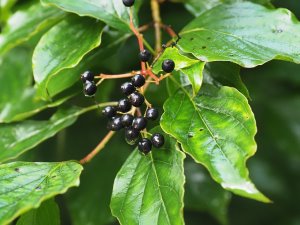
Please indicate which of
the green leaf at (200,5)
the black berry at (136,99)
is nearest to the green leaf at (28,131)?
the black berry at (136,99)

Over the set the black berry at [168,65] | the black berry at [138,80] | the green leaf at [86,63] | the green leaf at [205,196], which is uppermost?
the black berry at [168,65]

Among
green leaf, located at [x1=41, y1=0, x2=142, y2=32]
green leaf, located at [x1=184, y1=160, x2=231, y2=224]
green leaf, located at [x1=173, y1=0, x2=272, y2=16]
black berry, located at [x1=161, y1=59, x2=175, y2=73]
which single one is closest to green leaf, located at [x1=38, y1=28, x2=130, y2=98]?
green leaf, located at [x1=41, y1=0, x2=142, y2=32]

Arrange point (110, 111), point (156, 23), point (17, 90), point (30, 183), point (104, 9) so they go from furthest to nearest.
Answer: point (17, 90)
point (156, 23)
point (104, 9)
point (110, 111)
point (30, 183)

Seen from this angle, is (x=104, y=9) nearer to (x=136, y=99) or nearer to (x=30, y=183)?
(x=136, y=99)

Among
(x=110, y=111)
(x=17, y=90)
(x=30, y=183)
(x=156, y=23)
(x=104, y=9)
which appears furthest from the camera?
(x=17, y=90)

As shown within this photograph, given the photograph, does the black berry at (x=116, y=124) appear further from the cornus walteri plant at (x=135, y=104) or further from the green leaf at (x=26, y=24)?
the green leaf at (x=26, y=24)

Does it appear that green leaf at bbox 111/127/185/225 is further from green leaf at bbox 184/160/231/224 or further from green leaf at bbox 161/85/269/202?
green leaf at bbox 184/160/231/224

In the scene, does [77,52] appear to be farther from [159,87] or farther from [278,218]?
[278,218]

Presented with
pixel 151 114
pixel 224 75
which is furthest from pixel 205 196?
pixel 151 114
